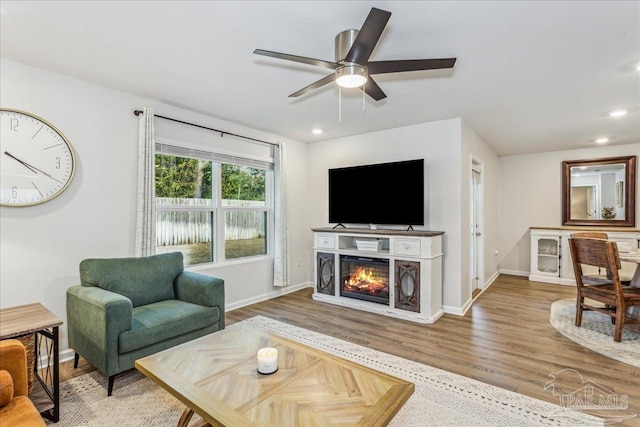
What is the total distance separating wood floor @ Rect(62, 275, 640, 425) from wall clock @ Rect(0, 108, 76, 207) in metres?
1.49

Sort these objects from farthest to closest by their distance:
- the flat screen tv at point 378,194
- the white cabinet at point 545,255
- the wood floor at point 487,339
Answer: the white cabinet at point 545,255
the flat screen tv at point 378,194
the wood floor at point 487,339

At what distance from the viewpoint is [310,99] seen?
3.46m

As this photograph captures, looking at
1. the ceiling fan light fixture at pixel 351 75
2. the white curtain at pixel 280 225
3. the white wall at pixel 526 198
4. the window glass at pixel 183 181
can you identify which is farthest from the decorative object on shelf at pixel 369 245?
the white wall at pixel 526 198

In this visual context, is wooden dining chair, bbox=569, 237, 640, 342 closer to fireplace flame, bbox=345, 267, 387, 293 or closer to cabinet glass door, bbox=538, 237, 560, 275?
fireplace flame, bbox=345, 267, 387, 293

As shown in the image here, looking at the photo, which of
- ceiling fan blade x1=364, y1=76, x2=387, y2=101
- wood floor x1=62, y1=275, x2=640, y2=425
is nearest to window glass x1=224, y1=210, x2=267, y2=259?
wood floor x1=62, y1=275, x2=640, y2=425

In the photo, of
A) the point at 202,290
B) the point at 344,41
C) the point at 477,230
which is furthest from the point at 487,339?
the point at 344,41

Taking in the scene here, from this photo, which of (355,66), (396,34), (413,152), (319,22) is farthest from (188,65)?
(413,152)

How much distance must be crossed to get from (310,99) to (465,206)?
2385mm

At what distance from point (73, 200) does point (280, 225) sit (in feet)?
8.21

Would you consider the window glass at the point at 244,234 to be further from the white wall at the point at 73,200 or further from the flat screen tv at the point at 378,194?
the white wall at the point at 73,200

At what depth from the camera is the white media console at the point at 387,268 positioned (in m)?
3.83

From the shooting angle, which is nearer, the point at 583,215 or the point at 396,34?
the point at 396,34

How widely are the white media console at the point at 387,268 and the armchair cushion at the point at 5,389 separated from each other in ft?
11.3

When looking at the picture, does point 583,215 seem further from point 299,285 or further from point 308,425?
point 308,425
